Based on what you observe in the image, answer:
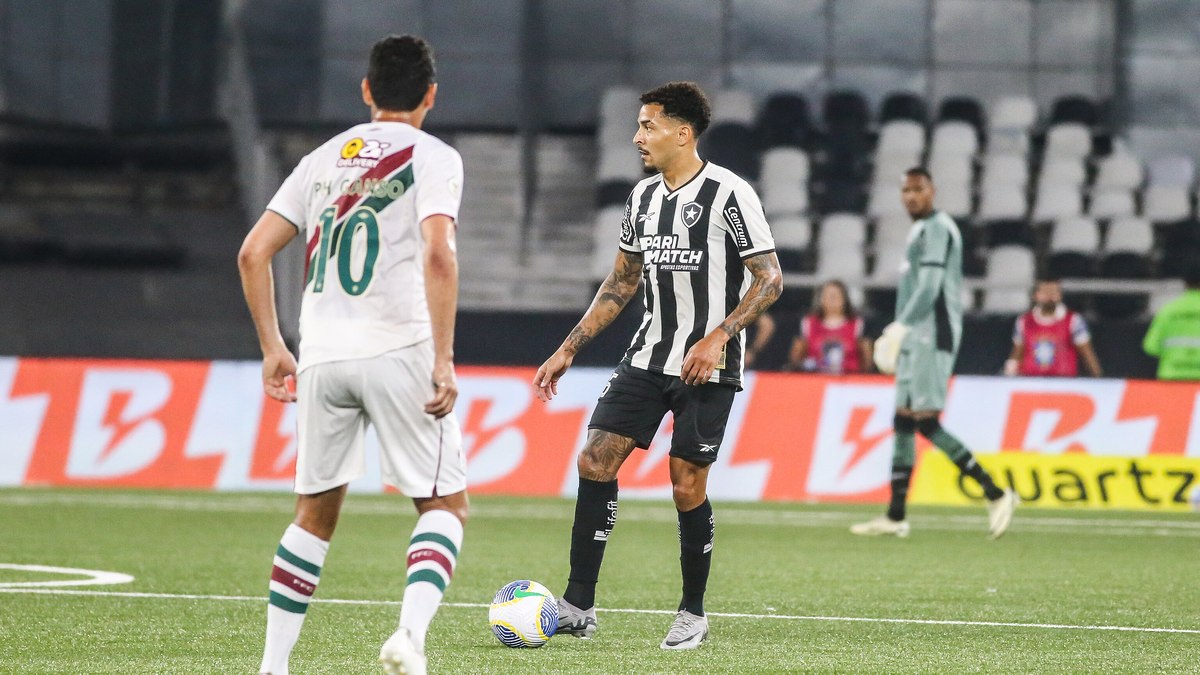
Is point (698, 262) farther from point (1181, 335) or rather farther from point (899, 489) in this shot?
point (1181, 335)

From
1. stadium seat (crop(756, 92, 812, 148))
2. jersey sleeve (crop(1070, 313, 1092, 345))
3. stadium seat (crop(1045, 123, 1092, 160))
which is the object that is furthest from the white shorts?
A: stadium seat (crop(1045, 123, 1092, 160))

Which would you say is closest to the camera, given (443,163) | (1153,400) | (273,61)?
(443,163)

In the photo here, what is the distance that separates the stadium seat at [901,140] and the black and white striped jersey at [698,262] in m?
17.1

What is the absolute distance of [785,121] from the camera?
78.2 ft

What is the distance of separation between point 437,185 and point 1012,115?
20046 mm

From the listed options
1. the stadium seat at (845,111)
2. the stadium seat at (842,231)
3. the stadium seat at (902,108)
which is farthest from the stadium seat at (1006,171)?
the stadium seat at (842,231)

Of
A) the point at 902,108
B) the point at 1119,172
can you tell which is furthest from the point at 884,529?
the point at 902,108

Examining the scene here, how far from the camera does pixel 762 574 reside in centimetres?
919

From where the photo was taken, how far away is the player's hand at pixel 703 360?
6.52 m

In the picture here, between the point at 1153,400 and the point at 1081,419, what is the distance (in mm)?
577

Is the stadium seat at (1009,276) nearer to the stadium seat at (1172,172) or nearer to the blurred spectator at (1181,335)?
the stadium seat at (1172,172)

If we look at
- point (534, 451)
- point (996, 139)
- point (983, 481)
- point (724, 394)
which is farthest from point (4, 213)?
point (724, 394)

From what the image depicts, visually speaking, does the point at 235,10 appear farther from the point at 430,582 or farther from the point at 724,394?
the point at 430,582

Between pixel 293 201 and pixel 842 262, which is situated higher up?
pixel 293 201
